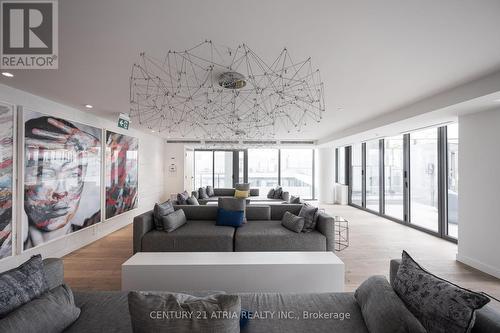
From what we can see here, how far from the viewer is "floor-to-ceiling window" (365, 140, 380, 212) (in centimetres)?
698

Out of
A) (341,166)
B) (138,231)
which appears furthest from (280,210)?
(341,166)

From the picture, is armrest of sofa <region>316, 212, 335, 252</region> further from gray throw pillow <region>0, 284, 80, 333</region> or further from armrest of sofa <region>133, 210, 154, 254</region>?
gray throw pillow <region>0, 284, 80, 333</region>

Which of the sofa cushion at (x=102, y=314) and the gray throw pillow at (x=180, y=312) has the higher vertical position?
the gray throw pillow at (x=180, y=312)

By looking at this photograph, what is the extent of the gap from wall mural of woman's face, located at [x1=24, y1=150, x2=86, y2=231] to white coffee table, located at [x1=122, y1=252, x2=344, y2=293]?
87.5 inches

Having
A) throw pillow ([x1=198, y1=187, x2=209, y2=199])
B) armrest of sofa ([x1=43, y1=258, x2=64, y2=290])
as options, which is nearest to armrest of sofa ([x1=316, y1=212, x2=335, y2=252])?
armrest of sofa ([x1=43, y1=258, x2=64, y2=290])

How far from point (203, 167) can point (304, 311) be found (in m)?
8.34

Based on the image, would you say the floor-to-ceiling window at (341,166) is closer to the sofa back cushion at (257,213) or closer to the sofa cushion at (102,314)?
the sofa back cushion at (257,213)

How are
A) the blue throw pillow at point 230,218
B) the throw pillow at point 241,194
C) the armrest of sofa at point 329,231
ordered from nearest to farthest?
the armrest of sofa at point 329,231
the blue throw pillow at point 230,218
the throw pillow at point 241,194

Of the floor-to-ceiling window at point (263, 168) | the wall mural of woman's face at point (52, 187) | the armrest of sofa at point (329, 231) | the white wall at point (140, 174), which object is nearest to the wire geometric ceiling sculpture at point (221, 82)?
the white wall at point (140, 174)

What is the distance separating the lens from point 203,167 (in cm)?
942

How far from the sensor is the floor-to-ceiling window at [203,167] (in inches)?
368

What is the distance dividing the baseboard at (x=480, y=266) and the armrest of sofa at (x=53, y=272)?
518 cm

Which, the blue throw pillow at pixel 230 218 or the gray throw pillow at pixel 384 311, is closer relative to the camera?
the gray throw pillow at pixel 384 311

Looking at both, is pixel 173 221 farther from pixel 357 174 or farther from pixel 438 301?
pixel 357 174
